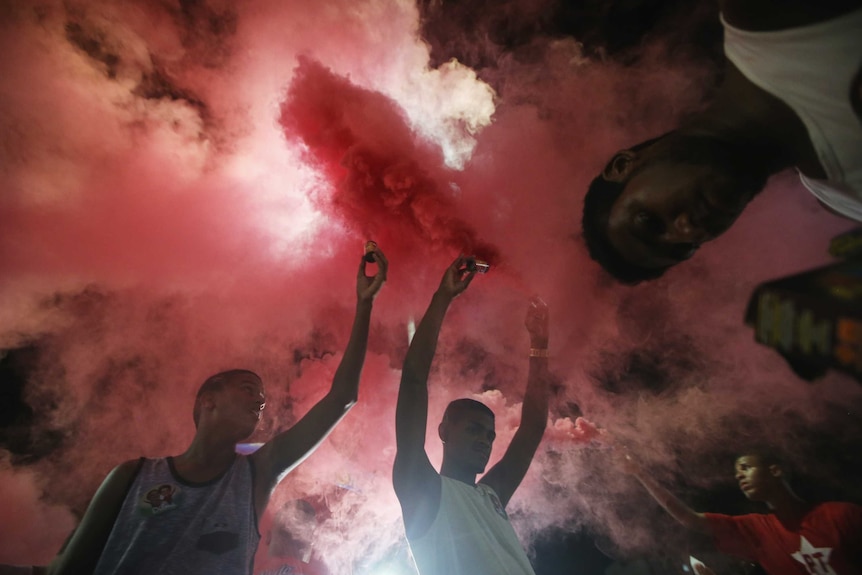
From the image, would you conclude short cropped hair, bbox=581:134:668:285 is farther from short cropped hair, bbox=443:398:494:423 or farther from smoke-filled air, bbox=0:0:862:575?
short cropped hair, bbox=443:398:494:423

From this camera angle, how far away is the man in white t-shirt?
204 cm

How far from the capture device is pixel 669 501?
428 centimetres

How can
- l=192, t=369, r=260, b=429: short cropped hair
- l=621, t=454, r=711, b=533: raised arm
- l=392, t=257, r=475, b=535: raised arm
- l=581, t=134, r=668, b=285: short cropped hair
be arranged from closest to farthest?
l=392, t=257, r=475, b=535: raised arm, l=192, t=369, r=260, b=429: short cropped hair, l=581, t=134, r=668, b=285: short cropped hair, l=621, t=454, r=711, b=533: raised arm

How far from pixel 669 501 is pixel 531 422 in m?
1.95

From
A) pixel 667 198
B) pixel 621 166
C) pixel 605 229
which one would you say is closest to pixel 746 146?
pixel 667 198

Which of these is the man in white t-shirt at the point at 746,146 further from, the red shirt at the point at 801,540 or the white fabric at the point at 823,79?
the red shirt at the point at 801,540

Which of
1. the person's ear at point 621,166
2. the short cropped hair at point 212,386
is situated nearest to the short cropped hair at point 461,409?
the short cropped hair at point 212,386

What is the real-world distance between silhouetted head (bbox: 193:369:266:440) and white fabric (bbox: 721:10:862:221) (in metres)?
3.61

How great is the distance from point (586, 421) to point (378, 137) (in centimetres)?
353

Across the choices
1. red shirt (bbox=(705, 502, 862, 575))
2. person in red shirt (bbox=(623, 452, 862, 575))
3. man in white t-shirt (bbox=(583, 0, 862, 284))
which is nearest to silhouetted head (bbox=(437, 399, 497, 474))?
man in white t-shirt (bbox=(583, 0, 862, 284))

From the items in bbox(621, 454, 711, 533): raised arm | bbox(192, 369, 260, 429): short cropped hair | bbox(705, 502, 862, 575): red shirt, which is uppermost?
bbox(192, 369, 260, 429): short cropped hair

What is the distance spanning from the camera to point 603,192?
3.15 meters

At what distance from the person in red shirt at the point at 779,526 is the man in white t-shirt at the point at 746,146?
2.24 meters

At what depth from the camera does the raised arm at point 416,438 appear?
2393mm
